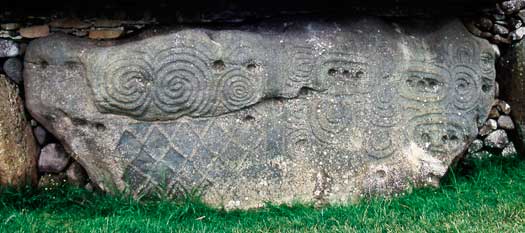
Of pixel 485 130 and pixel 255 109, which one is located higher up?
pixel 255 109

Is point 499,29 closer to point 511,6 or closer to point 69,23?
point 511,6

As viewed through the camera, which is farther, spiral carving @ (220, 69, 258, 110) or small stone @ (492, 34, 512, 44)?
small stone @ (492, 34, 512, 44)

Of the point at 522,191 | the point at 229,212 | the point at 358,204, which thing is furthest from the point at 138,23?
the point at 522,191

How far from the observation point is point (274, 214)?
4328 millimetres

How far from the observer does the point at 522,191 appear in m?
4.55

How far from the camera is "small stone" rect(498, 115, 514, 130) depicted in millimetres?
5262

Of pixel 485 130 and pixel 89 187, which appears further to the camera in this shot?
pixel 485 130

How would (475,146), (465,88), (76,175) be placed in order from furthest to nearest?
(475,146), (465,88), (76,175)

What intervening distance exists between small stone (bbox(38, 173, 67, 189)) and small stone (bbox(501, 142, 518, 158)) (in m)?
2.87

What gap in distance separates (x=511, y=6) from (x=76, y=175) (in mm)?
3006

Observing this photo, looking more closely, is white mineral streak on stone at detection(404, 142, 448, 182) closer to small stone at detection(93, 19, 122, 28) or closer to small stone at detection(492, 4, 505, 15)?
small stone at detection(492, 4, 505, 15)

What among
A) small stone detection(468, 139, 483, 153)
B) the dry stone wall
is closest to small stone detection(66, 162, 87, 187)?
the dry stone wall

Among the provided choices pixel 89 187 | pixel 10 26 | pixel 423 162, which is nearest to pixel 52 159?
pixel 89 187

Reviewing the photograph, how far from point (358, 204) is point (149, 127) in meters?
1.27
